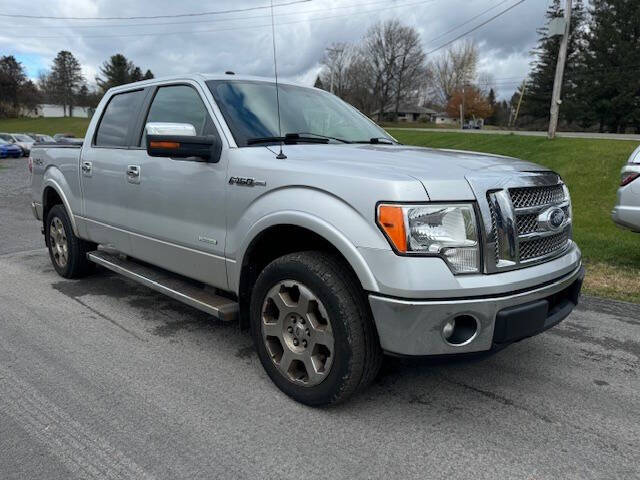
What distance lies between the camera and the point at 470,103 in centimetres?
7694

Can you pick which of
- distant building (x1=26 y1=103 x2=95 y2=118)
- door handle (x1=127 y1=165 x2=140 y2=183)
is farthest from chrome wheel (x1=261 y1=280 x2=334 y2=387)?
distant building (x1=26 y1=103 x2=95 y2=118)

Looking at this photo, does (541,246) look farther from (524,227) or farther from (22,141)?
(22,141)

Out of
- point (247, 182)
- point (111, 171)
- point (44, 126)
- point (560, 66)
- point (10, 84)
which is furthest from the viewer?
point (10, 84)

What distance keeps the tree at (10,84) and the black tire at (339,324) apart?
94485mm

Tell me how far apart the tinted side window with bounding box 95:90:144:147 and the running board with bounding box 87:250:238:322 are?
41.0 inches

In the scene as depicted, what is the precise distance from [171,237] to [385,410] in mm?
1966

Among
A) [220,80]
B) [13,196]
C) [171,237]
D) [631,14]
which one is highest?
[631,14]

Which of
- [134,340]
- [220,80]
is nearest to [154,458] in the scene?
[134,340]

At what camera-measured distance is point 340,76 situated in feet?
218

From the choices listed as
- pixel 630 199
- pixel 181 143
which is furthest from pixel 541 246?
pixel 630 199

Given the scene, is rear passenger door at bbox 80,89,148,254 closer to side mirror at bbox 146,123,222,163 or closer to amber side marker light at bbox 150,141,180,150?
side mirror at bbox 146,123,222,163

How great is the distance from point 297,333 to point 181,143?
1356 millimetres

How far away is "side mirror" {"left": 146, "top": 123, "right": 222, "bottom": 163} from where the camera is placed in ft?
10.6

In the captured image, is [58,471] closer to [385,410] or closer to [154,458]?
[154,458]
